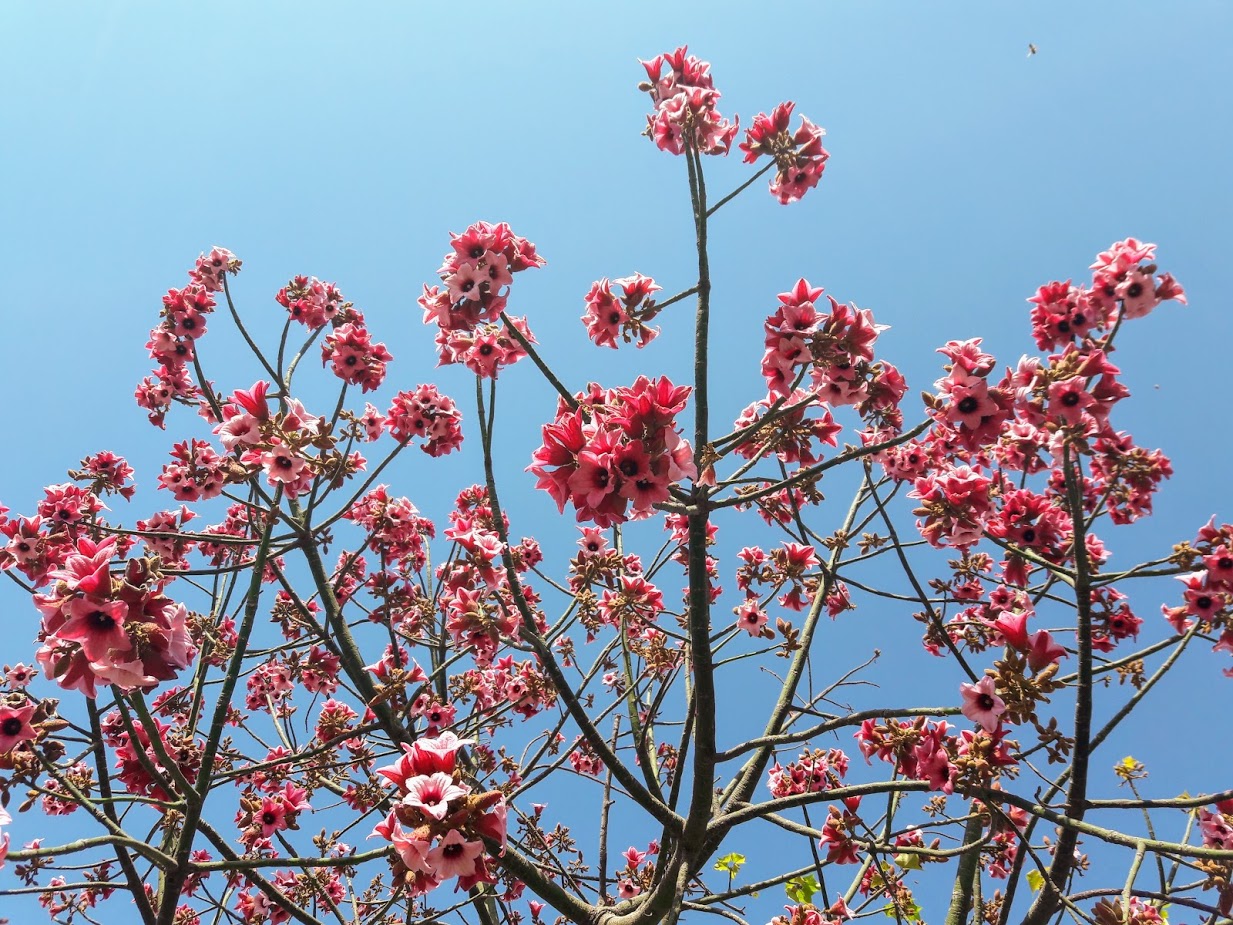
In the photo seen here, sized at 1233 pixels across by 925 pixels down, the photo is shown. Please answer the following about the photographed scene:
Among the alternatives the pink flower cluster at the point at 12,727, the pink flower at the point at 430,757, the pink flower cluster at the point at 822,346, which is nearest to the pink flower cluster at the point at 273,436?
the pink flower cluster at the point at 12,727

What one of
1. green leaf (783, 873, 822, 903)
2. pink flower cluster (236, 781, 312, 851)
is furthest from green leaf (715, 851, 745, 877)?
pink flower cluster (236, 781, 312, 851)

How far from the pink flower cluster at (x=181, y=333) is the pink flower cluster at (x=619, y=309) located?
15.3 ft

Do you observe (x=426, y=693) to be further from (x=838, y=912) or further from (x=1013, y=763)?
(x=1013, y=763)

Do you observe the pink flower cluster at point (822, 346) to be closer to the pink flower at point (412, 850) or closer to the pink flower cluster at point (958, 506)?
the pink flower cluster at point (958, 506)

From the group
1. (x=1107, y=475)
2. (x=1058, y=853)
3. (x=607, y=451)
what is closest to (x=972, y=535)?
(x=1107, y=475)

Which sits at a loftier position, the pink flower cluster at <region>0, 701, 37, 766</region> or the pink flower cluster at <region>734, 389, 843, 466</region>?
the pink flower cluster at <region>734, 389, 843, 466</region>

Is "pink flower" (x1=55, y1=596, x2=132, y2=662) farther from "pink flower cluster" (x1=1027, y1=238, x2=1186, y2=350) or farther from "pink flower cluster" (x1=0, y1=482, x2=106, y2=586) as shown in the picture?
"pink flower cluster" (x1=1027, y1=238, x2=1186, y2=350)

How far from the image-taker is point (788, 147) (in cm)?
476

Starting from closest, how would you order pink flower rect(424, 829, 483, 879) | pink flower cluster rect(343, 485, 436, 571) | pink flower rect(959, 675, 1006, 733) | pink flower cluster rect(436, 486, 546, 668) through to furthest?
pink flower rect(424, 829, 483, 879), pink flower rect(959, 675, 1006, 733), pink flower cluster rect(436, 486, 546, 668), pink flower cluster rect(343, 485, 436, 571)

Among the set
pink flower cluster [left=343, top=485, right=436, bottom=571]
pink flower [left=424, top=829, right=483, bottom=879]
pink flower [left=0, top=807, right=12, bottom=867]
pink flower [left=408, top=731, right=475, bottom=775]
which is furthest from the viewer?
pink flower cluster [left=343, top=485, right=436, bottom=571]

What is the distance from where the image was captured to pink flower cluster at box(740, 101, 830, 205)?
4742 millimetres

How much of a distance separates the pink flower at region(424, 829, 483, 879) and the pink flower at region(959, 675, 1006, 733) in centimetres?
258

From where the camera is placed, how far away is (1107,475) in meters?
4.98

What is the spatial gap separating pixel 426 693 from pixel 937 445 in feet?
18.7
